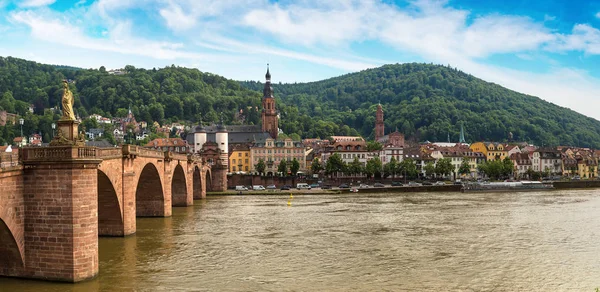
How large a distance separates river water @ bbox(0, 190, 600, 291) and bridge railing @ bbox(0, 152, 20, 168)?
460 centimetres

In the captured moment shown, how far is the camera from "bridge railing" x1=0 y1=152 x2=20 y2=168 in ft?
66.1

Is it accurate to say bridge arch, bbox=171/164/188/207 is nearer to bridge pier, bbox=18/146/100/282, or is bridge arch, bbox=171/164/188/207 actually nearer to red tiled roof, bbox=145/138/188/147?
bridge pier, bbox=18/146/100/282

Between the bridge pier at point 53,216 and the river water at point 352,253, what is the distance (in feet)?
2.37

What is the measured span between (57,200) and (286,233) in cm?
1879

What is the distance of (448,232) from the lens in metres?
38.5

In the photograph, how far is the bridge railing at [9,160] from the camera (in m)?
20.1

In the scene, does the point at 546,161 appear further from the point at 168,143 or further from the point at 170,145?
the point at 168,143

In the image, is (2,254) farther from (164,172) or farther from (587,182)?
(587,182)

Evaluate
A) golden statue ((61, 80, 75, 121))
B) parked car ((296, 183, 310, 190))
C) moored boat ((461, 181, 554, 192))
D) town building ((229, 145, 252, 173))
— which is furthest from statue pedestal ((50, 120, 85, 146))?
town building ((229, 145, 252, 173))

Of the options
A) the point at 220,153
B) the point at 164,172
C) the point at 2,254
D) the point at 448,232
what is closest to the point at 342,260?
the point at 448,232

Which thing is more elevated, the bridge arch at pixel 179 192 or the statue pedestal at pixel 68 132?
the statue pedestal at pixel 68 132

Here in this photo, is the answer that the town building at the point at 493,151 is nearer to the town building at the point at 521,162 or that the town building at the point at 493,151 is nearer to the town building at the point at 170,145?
the town building at the point at 521,162

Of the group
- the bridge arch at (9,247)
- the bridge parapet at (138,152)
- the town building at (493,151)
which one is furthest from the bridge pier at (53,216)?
the town building at (493,151)

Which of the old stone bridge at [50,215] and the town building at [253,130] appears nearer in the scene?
the old stone bridge at [50,215]
